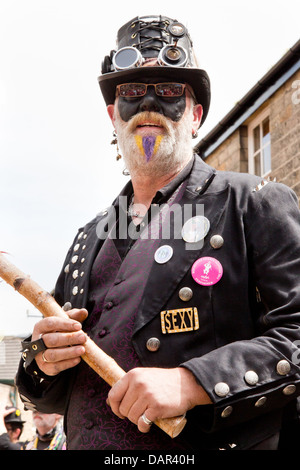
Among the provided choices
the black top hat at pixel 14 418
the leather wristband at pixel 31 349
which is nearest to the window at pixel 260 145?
the black top hat at pixel 14 418

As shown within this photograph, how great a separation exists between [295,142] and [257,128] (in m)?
2.08

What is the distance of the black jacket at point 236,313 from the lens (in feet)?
7.35

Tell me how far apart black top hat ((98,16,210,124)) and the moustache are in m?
0.18

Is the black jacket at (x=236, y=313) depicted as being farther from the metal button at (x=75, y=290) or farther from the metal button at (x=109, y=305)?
the metal button at (x=109, y=305)

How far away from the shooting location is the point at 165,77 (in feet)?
10.1

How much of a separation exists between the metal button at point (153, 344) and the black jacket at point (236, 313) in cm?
2

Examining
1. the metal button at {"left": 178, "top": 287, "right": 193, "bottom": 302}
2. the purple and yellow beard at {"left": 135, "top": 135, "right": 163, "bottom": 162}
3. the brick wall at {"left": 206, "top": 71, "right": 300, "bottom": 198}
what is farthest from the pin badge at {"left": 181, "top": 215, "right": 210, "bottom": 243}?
the brick wall at {"left": 206, "top": 71, "right": 300, "bottom": 198}

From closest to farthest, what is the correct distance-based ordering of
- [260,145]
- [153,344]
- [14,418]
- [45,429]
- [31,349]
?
[153,344] → [31,349] → [45,429] → [14,418] → [260,145]

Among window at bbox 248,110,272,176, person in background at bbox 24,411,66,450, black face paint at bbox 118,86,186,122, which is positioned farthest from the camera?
window at bbox 248,110,272,176

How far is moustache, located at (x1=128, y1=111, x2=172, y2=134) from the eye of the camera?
3012 millimetres

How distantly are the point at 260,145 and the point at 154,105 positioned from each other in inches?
392

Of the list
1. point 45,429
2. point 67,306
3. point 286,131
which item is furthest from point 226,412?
point 286,131

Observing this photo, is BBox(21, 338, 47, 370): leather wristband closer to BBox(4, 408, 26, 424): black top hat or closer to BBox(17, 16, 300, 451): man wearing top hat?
BBox(17, 16, 300, 451): man wearing top hat

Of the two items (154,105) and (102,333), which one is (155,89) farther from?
(102,333)
